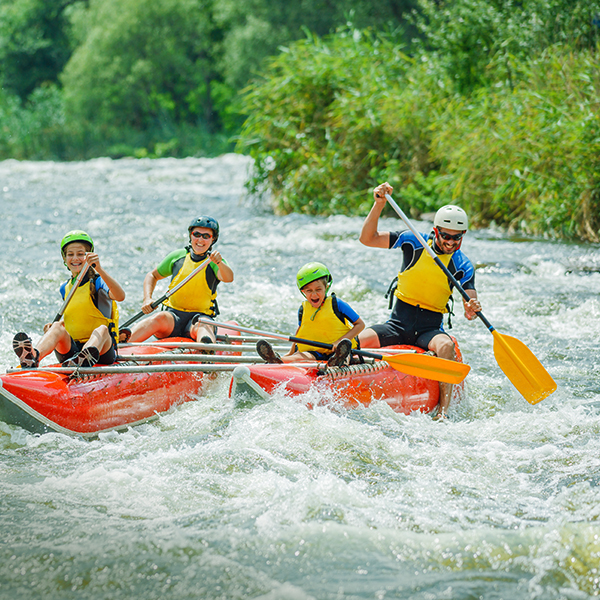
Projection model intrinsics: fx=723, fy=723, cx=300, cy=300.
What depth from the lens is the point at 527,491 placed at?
11.4ft

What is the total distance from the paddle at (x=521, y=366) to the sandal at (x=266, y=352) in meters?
1.21

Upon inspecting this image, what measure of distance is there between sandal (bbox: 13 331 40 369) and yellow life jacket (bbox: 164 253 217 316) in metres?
1.36

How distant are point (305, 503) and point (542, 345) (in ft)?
12.0

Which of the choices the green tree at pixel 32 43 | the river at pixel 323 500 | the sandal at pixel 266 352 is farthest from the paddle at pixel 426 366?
the green tree at pixel 32 43

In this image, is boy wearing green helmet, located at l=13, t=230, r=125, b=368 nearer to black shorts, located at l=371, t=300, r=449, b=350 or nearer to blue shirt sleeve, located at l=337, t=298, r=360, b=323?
blue shirt sleeve, located at l=337, t=298, r=360, b=323

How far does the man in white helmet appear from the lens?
4684 millimetres

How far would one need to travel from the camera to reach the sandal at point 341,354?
432 cm

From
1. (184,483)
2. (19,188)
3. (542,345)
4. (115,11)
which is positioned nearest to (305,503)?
(184,483)

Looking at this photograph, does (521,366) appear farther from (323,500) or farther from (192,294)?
(192,294)

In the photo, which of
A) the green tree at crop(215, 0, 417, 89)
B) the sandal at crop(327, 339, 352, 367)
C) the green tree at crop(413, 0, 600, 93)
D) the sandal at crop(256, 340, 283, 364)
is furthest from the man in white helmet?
the green tree at crop(215, 0, 417, 89)

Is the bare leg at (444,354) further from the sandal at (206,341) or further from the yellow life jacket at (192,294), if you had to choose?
the yellow life jacket at (192,294)

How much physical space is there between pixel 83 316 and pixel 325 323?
5.03ft

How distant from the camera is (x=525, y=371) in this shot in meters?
4.66

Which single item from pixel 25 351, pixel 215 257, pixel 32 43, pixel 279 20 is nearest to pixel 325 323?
pixel 215 257
